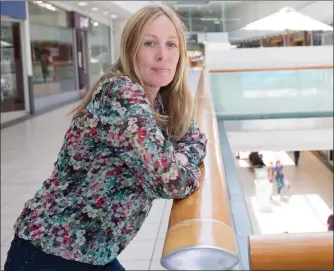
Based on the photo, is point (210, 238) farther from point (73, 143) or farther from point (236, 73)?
point (236, 73)

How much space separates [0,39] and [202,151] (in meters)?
11.7

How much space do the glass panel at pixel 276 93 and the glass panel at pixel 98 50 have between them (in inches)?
501

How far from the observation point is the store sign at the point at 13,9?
436 inches

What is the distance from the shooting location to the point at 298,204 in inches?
542

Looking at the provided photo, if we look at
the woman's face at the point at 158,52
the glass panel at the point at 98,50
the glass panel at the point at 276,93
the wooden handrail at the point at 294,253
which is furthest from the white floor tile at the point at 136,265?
the glass panel at the point at 98,50

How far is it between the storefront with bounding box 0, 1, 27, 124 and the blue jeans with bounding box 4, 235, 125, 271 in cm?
1080

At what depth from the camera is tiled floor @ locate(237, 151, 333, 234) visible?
12758 mm

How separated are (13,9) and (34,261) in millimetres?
11358

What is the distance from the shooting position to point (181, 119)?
1.54 metres

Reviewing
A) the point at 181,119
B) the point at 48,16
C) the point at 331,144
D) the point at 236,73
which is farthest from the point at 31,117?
the point at 181,119

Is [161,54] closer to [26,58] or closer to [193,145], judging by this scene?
[193,145]

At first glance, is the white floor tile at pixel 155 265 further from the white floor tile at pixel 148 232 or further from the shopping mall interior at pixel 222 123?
the white floor tile at pixel 148 232

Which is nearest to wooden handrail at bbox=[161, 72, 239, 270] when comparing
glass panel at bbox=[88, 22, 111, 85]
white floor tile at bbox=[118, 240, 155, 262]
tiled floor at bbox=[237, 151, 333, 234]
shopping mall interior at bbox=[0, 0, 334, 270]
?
shopping mall interior at bbox=[0, 0, 334, 270]

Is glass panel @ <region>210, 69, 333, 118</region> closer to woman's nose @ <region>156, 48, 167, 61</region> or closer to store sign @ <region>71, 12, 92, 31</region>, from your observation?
woman's nose @ <region>156, 48, 167, 61</region>
